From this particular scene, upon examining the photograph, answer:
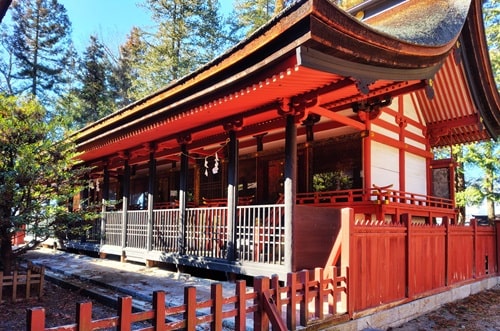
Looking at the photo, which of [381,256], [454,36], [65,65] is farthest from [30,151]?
[65,65]

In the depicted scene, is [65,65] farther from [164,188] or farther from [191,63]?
[164,188]

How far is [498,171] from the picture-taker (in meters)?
16.8

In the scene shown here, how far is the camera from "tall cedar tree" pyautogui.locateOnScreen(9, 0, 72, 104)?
2605cm

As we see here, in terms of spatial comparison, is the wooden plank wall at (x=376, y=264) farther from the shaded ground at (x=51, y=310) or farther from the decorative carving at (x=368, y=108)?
the shaded ground at (x=51, y=310)

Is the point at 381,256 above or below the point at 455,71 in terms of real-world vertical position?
below

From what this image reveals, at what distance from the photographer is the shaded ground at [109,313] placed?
17.5ft

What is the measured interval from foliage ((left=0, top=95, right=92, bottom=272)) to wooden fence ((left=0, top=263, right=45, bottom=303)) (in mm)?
467

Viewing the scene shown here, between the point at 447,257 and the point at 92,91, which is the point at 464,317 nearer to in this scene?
the point at 447,257

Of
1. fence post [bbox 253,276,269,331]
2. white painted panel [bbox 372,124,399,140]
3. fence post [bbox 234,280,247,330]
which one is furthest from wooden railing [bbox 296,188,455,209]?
fence post [bbox 234,280,247,330]

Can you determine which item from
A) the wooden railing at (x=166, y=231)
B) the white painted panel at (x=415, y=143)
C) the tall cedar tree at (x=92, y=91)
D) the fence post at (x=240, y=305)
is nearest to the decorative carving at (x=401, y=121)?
the white painted panel at (x=415, y=143)

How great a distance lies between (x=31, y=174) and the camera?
6074 mm

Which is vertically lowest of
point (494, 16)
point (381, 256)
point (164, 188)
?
point (381, 256)

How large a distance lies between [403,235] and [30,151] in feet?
19.3

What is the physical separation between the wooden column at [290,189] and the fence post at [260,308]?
92.4 inches
